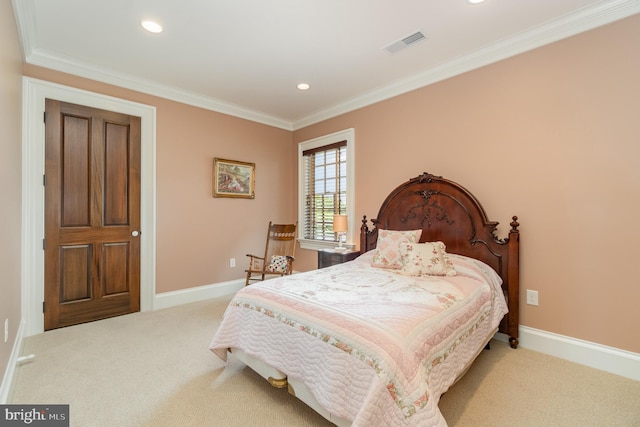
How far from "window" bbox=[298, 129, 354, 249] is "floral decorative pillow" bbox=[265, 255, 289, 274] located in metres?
0.73

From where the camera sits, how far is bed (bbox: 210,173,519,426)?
130 cm

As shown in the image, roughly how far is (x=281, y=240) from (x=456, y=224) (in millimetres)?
2306

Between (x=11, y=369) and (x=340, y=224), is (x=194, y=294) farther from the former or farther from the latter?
(x=340, y=224)

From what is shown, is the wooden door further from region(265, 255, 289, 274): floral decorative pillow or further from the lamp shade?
the lamp shade

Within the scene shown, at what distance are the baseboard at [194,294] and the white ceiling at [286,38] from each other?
244 cm

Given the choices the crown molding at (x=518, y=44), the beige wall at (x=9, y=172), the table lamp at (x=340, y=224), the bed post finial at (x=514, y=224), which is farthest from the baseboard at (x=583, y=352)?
the beige wall at (x=9, y=172)

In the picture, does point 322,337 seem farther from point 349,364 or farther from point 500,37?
point 500,37

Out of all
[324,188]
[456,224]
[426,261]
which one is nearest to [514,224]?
[456,224]

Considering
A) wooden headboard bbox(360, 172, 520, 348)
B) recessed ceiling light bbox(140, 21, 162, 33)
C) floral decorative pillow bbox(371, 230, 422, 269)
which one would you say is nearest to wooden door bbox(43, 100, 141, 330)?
recessed ceiling light bbox(140, 21, 162, 33)

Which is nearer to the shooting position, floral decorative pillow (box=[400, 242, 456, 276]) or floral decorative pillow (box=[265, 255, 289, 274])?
floral decorative pillow (box=[400, 242, 456, 276])

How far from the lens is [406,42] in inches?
104

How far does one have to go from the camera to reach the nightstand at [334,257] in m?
3.59

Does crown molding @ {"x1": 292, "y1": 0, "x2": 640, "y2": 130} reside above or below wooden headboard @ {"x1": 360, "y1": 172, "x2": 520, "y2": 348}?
above

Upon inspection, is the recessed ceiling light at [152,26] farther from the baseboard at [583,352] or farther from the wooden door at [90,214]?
the baseboard at [583,352]
